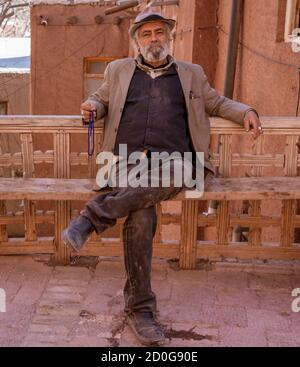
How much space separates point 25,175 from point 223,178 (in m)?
1.43

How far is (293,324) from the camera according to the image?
368 centimetres

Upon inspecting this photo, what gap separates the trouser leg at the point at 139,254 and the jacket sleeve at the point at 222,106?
3.17ft

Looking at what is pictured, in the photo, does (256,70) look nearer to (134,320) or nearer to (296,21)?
(296,21)

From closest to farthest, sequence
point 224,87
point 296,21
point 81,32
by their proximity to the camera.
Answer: point 296,21
point 224,87
point 81,32

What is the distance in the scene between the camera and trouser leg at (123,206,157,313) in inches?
134

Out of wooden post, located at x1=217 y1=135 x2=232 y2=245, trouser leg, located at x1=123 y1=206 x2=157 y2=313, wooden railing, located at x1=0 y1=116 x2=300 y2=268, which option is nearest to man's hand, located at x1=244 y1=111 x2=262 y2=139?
wooden railing, located at x1=0 y1=116 x2=300 y2=268

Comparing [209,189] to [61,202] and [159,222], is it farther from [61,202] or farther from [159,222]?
[61,202]

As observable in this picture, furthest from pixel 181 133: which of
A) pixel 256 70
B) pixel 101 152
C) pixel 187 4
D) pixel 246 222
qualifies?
pixel 187 4

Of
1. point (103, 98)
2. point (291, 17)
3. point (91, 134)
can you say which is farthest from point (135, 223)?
point (291, 17)

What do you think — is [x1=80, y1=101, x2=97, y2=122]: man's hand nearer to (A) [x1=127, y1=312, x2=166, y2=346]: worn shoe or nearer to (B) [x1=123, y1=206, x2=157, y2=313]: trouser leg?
(B) [x1=123, y1=206, x2=157, y2=313]: trouser leg

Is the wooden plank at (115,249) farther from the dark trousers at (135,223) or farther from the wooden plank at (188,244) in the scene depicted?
the dark trousers at (135,223)

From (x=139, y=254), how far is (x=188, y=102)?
1098 mm

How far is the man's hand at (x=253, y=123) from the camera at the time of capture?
3891 millimetres
